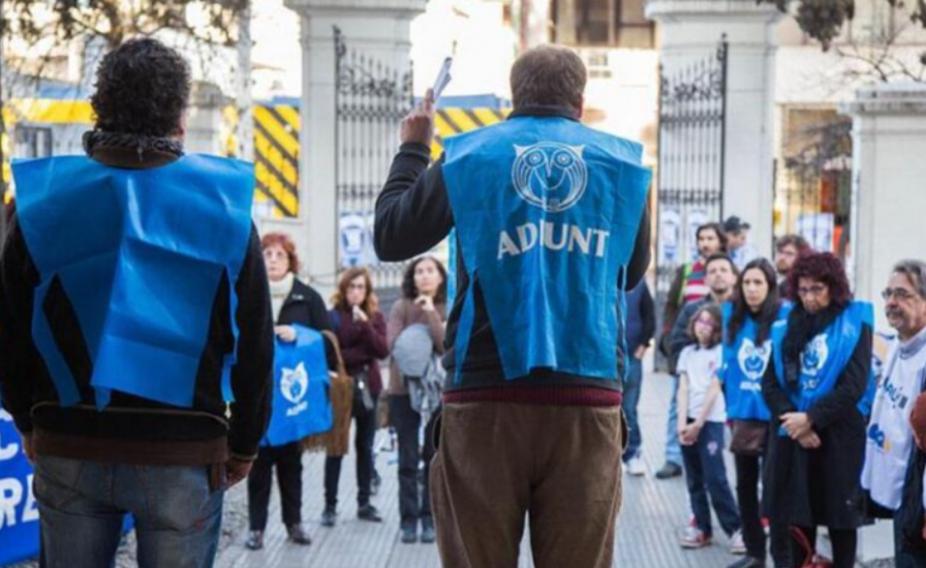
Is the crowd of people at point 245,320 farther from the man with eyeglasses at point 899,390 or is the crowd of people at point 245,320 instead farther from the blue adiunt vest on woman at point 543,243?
the man with eyeglasses at point 899,390

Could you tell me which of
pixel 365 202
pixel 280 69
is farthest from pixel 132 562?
pixel 280 69

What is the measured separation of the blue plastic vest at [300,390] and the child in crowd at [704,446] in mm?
2137

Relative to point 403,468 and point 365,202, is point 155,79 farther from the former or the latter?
point 365,202

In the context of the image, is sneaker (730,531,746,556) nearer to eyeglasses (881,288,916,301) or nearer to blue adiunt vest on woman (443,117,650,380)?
eyeglasses (881,288,916,301)

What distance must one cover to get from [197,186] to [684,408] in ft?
23.0

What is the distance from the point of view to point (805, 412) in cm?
933

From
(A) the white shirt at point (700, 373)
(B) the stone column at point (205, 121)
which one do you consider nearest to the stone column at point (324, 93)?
(B) the stone column at point (205, 121)

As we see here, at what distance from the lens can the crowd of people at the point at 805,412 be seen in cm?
830

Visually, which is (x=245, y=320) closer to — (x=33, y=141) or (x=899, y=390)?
(x=899, y=390)

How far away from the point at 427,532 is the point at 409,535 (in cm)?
11

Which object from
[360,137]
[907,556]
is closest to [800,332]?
[907,556]

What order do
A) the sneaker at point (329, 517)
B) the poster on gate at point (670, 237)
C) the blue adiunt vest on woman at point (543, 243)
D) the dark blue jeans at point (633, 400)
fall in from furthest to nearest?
the poster on gate at point (670, 237) < the dark blue jeans at point (633, 400) < the sneaker at point (329, 517) < the blue adiunt vest on woman at point (543, 243)

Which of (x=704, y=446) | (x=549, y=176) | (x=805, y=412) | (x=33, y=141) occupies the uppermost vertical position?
(x=33, y=141)

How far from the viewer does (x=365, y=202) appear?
21.1m
